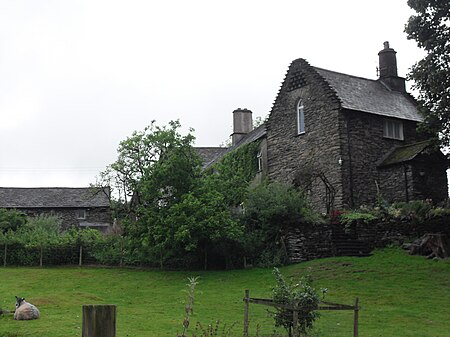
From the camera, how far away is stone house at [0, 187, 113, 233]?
188ft

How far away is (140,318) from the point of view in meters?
17.8

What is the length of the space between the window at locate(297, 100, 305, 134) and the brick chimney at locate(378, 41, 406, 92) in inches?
256

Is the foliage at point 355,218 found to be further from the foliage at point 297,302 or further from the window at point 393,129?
the foliage at point 297,302

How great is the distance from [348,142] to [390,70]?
28.1ft

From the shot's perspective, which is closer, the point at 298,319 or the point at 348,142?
the point at 298,319

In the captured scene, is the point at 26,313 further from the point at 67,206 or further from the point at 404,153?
the point at 67,206

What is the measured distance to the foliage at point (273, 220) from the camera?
1226 inches

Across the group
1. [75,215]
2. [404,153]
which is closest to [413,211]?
[404,153]

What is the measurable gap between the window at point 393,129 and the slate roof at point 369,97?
49 centimetres

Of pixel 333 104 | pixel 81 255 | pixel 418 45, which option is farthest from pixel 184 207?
pixel 418 45

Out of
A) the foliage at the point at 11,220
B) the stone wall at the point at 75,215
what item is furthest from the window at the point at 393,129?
the stone wall at the point at 75,215

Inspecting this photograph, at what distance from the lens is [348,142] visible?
34375 millimetres

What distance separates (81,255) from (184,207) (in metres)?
8.88

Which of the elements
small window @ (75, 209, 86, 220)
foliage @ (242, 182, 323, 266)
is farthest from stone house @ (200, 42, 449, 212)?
small window @ (75, 209, 86, 220)
